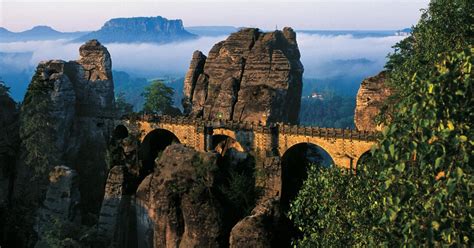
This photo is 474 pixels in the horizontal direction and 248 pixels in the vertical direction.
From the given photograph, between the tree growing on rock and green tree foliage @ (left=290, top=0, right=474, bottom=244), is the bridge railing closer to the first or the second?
the tree growing on rock

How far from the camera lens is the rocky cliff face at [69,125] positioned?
48.4 m

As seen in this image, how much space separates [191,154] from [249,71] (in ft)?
83.1

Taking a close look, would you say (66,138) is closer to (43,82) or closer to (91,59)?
(43,82)

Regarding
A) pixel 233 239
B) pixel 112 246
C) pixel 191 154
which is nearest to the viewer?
pixel 233 239

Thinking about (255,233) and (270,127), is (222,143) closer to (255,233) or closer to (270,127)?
(270,127)

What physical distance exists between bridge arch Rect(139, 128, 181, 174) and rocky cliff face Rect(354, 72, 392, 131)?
71.8 ft

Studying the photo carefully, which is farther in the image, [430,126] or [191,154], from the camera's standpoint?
[191,154]

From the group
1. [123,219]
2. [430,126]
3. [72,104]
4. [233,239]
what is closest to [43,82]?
[72,104]

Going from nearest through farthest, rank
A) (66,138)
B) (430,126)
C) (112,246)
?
(430,126) < (112,246) < (66,138)

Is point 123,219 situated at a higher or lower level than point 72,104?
lower

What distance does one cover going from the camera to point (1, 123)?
5038 cm

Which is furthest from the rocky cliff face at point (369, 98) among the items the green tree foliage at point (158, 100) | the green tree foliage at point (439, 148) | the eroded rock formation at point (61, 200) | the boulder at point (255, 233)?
the green tree foliage at point (439, 148)

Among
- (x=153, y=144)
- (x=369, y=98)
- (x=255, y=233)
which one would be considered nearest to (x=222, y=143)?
(x=153, y=144)

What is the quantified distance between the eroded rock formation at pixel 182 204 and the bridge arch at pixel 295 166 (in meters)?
10.6
